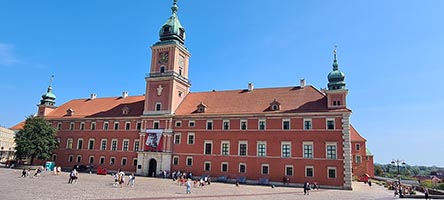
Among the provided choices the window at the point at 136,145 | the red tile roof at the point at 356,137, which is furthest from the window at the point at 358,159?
the window at the point at 136,145

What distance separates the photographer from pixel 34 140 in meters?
46.6

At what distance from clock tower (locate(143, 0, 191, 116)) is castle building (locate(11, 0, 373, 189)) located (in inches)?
5.8

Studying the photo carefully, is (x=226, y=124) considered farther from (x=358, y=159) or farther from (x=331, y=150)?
(x=358, y=159)

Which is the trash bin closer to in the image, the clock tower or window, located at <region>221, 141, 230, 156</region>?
the clock tower

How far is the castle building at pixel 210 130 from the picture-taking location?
115ft

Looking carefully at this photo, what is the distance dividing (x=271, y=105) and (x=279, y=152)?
5829 mm

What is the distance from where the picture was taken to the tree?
46250 mm

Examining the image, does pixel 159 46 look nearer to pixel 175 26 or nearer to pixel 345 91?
pixel 175 26

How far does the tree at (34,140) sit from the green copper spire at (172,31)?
22690 millimetres

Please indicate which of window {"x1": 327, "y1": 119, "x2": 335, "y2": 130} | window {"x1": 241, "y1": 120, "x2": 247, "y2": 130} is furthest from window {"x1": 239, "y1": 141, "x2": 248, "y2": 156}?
window {"x1": 327, "y1": 119, "x2": 335, "y2": 130}

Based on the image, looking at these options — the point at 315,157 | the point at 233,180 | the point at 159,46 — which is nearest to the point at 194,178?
the point at 233,180

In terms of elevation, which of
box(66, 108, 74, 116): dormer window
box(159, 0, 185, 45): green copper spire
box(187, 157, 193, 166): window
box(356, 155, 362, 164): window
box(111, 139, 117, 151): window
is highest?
box(159, 0, 185, 45): green copper spire

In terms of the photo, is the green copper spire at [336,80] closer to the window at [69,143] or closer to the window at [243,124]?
the window at [243,124]

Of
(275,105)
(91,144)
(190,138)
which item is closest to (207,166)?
(190,138)
